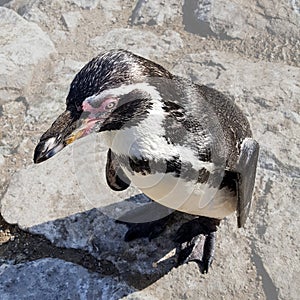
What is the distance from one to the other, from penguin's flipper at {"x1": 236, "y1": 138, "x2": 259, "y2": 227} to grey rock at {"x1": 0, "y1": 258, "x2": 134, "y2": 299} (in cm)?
64

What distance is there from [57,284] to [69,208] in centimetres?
45

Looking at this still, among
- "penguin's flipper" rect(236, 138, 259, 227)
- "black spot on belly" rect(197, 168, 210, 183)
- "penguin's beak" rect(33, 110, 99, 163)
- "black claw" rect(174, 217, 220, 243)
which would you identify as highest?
"penguin's beak" rect(33, 110, 99, 163)

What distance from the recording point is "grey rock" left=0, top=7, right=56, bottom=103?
4023 mm

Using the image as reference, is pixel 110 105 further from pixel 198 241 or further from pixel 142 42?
pixel 142 42

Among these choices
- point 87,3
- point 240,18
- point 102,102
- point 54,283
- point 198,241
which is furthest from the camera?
point 87,3

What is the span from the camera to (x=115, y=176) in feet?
10.4

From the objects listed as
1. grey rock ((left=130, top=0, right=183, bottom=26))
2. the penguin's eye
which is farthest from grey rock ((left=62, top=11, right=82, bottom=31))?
the penguin's eye

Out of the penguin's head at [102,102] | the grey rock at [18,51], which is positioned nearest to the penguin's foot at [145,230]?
the penguin's head at [102,102]

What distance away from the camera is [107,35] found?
4285mm

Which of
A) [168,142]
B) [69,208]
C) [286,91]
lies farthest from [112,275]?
[286,91]

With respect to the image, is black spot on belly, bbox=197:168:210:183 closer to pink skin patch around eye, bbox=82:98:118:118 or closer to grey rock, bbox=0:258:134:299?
pink skin patch around eye, bbox=82:98:118:118

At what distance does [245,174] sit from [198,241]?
604 mm

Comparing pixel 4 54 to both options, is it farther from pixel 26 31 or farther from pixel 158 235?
pixel 158 235

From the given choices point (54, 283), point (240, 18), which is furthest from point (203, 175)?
point (240, 18)
